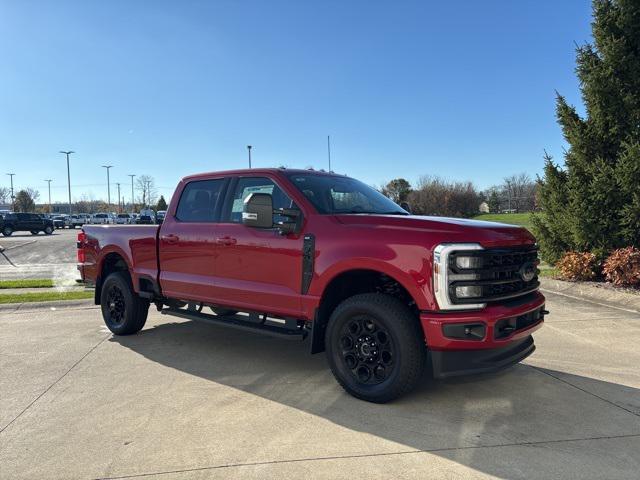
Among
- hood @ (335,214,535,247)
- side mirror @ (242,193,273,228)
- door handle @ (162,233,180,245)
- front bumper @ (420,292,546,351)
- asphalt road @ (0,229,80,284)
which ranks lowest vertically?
asphalt road @ (0,229,80,284)

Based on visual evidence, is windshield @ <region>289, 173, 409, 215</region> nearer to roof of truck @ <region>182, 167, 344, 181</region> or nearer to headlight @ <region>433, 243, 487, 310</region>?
roof of truck @ <region>182, 167, 344, 181</region>

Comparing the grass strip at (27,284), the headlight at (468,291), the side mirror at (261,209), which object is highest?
the side mirror at (261,209)

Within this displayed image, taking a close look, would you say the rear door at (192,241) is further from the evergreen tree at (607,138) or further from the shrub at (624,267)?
the evergreen tree at (607,138)

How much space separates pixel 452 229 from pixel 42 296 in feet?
27.6

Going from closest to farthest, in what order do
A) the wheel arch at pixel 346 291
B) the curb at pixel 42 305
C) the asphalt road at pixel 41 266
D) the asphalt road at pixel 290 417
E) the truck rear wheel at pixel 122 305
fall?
1. the asphalt road at pixel 290 417
2. the wheel arch at pixel 346 291
3. the truck rear wheel at pixel 122 305
4. the curb at pixel 42 305
5. the asphalt road at pixel 41 266

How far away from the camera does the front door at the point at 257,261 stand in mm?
4562

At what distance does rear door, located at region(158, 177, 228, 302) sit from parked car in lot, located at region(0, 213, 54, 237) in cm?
4232

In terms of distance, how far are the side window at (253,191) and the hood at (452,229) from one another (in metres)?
0.78

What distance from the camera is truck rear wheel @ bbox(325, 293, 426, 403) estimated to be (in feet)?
12.6

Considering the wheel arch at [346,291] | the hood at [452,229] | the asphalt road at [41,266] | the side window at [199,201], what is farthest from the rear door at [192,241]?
the asphalt road at [41,266]

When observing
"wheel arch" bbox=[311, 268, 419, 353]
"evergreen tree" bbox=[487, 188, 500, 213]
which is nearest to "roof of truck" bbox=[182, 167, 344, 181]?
"wheel arch" bbox=[311, 268, 419, 353]

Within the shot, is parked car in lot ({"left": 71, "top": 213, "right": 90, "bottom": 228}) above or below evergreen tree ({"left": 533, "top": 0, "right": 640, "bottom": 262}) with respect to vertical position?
below

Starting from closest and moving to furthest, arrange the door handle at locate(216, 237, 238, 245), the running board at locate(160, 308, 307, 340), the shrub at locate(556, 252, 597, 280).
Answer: the running board at locate(160, 308, 307, 340) → the door handle at locate(216, 237, 238, 245) → the shrub at locate(556, 252, 597, 280)

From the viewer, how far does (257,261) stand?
482 centimetres
